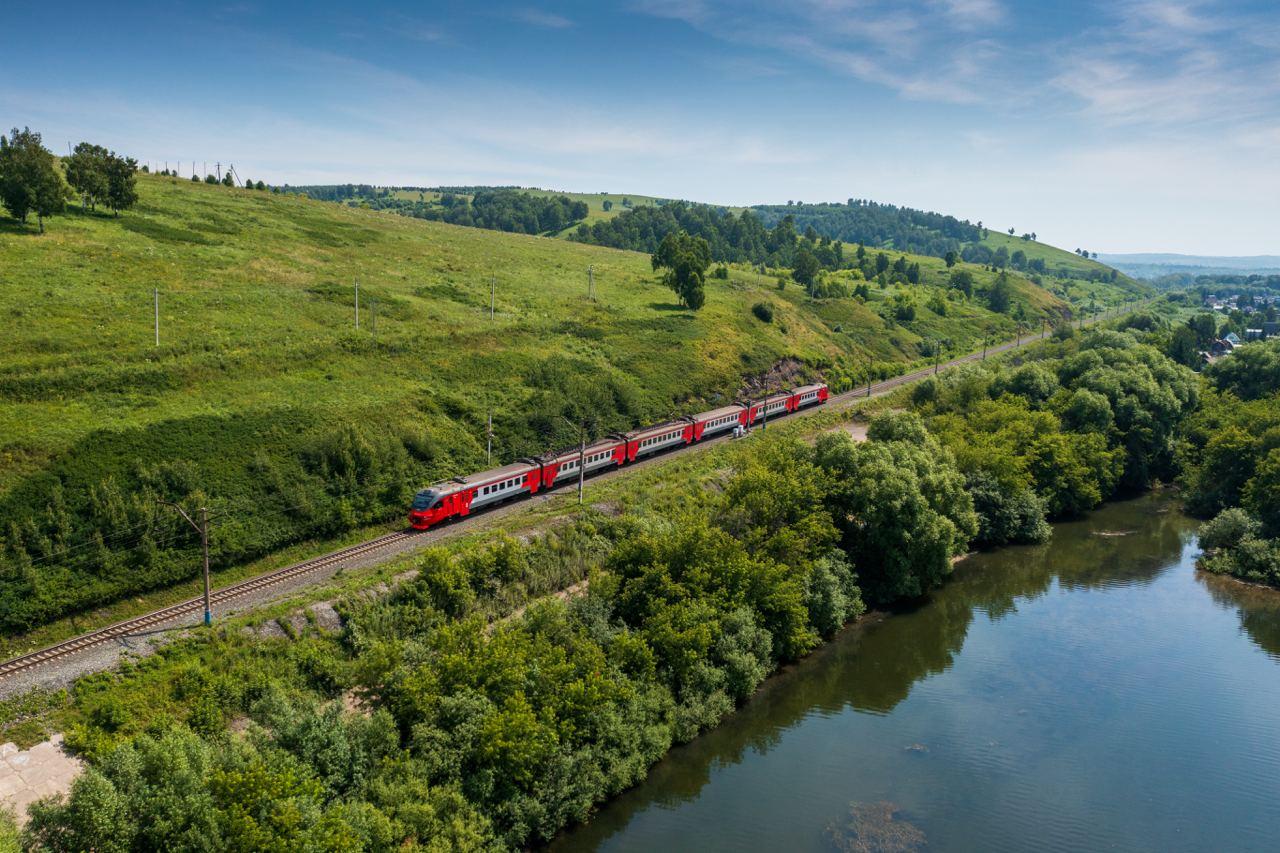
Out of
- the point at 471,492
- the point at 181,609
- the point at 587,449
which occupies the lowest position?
the point at 181,609

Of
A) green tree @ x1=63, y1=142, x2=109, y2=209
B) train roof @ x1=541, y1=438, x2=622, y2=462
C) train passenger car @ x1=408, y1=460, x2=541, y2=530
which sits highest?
green tree @ x1=63, y1=142, x2=109, y2=209

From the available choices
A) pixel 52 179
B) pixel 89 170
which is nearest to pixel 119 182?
pixel 89 170

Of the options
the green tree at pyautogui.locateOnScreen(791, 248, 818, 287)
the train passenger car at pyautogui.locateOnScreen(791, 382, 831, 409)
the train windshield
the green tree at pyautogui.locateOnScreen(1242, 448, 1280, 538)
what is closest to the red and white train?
the train windshield

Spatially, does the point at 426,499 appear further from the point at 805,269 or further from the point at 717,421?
the point at 805,269

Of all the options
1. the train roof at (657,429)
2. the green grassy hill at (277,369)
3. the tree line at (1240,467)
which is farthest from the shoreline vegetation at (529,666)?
the tree line at (1240,467)

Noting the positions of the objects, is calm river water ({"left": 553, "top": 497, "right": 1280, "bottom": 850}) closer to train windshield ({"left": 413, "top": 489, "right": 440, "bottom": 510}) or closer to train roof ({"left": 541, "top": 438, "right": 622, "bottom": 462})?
train windshield ({"left": 413, "top": 489, "right": 440, "bottom": 510})

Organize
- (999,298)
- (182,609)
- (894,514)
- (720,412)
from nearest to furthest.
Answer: (182,609), (894,514), (720,412), (999,298)

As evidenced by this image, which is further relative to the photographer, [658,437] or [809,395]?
[809,395]

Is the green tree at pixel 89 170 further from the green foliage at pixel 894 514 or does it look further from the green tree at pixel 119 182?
the green foliage at pixel 894 514
